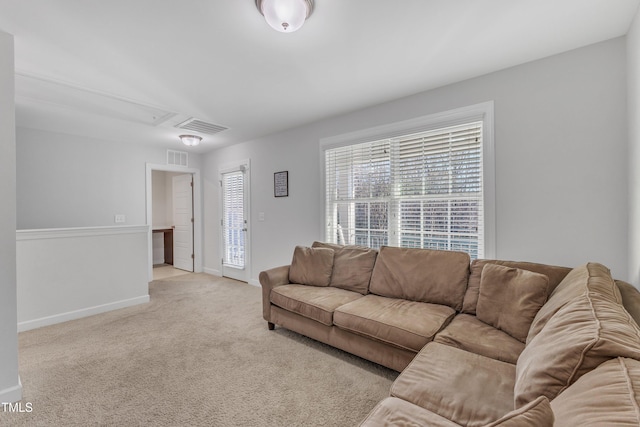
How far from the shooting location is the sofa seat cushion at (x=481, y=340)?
160 centimetres

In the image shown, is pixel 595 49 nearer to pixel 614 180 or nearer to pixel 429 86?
pixel 614 180

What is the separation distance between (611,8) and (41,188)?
6246 millimetres

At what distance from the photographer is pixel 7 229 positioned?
1845mm

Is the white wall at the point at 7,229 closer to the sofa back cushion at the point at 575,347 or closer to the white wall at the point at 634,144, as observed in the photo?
the sofa back cushion at the point at 575,347

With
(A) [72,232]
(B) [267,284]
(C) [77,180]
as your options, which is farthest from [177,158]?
(B) [267,284]

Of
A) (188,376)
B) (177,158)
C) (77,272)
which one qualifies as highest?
(177,158)

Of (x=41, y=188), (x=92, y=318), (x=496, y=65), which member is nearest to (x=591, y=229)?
(x=496, y=65)

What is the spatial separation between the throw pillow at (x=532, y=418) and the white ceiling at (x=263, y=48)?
6.42 ft

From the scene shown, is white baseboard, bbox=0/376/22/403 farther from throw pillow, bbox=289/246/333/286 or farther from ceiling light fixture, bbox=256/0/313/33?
ceiling light fixture, bbox=256/0/313/33

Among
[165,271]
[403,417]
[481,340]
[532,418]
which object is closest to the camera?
[532,418]

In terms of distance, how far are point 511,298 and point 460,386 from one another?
0.87 m

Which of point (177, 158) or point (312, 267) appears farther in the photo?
point (177, 158)

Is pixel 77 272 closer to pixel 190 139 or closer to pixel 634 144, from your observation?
pixel 190 139

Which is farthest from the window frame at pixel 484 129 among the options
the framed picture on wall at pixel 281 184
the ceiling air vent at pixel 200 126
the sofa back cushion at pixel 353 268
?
the ceiling air vent at pixel 200 126
